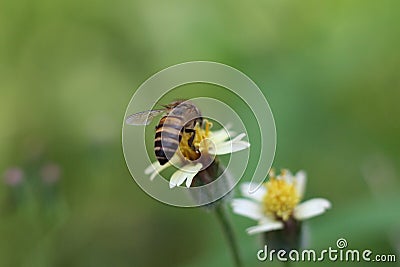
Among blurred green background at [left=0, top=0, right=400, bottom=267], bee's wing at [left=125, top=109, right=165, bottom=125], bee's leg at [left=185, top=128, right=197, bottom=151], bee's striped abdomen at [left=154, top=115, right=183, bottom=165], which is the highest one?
blurred green background at [left=0, top=0, right=400, bottom=267]

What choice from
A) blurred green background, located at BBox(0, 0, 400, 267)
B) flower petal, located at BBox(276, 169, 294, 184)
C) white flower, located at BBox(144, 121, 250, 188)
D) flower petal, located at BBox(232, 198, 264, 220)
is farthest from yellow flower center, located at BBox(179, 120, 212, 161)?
blurred green background, located at BBox(0, 0, 400, 267)

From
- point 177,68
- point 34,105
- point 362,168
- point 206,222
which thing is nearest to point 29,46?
point 34,105

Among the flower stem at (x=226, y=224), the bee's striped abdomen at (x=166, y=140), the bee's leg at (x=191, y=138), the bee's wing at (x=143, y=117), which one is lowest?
the flower stem at (x=226, y=224)

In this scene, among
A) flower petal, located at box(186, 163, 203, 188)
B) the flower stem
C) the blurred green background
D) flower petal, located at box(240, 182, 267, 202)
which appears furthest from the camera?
the blurred green background

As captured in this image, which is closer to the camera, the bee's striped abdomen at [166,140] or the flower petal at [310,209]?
the bee's striped abdomen at [166,140]

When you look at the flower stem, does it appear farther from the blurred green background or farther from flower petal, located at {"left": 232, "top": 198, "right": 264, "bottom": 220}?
the blurred green background

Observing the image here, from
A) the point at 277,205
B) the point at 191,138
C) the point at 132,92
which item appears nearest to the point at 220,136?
the point at 191,138

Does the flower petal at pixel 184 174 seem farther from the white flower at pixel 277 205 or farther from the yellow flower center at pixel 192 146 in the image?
the white flower at pixel 277 205

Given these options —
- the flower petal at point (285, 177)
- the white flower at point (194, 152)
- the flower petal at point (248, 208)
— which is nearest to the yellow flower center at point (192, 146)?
the white flower at point (194, 152)
